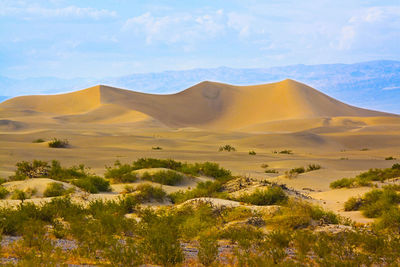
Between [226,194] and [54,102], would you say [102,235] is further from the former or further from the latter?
[54,102]

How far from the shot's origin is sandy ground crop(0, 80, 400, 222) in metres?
29.8

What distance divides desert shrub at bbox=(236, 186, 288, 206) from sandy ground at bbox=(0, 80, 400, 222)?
1804 mm

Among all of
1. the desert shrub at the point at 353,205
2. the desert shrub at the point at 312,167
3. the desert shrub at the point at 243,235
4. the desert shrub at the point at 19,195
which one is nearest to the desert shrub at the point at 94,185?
the desert shrub at the point at 19,195

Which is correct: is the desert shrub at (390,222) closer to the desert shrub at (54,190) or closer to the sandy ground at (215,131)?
the sandy ground at (215,131)

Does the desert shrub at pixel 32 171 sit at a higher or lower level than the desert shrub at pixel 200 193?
higher

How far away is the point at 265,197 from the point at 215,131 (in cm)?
4938

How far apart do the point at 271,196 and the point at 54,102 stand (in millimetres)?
93308

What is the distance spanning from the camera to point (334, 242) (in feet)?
30.7

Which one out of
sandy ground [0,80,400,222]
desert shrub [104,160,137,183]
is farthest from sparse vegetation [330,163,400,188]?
desert shrub [104,160,137,183]

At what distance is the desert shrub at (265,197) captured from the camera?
14984mm

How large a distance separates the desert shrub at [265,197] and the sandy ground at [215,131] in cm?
180

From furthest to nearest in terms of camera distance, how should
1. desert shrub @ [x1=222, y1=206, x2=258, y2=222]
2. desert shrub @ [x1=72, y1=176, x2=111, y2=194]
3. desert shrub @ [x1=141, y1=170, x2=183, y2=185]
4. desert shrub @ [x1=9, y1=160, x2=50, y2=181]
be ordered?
1. desert shrub @ [x1=9, y1=160, x2=50, y2=181]
2. desert shrub @ [x1=141, y1=170, x2=183, y2=185]
3. desert shrub @ [x1=72, y1=176, x2=111, y2=194]
4. desert shrub @ [x1=222, y1=206, x2=258, y2=222]

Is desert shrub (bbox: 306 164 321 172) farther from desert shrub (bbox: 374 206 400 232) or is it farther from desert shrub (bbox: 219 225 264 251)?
desert shrub (bbox: 219 225 264 251)

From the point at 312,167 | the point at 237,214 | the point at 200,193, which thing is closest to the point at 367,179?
the point at 312,167
